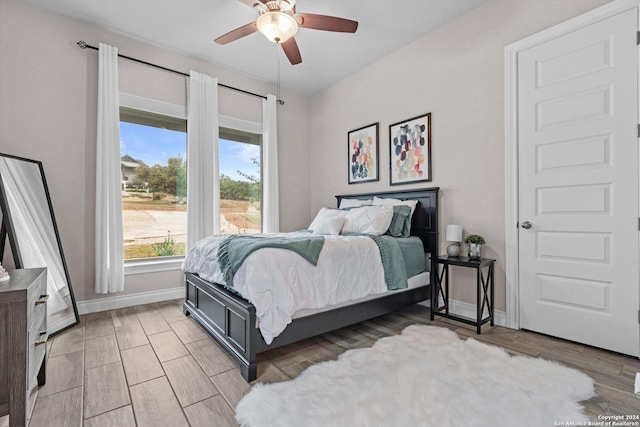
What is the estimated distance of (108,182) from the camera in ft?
10.5

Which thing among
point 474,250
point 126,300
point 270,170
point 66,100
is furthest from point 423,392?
point 66,100

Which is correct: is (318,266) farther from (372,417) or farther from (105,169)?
(105,169)

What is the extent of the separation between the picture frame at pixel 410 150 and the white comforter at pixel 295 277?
1296 millimetres

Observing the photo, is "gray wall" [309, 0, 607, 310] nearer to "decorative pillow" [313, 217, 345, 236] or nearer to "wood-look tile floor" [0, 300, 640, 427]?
"wood-look tile floor" [0, 300, 640, 427]

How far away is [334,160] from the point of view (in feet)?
15.3

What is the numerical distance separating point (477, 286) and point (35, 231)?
3.90 metres

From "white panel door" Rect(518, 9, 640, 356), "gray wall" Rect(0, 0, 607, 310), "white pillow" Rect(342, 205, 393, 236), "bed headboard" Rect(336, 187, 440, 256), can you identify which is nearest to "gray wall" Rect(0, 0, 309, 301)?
"gray wall" Rect(0, 0, 607, 310)

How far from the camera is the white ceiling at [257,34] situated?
115 inches

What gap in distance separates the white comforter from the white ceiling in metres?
2.32

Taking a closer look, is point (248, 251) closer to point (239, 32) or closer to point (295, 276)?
point (295, 276)

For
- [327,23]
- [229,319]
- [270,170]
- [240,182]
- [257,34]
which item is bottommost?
[229,319]

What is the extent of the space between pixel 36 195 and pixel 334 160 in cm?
350

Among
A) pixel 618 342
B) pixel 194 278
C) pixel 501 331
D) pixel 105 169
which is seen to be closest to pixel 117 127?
pixel 105 169

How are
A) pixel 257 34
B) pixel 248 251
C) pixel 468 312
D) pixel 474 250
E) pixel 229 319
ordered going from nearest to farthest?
pixel 248 251 → pixel 229 319 → pixel 474 250 → pixel 468 312 → pixel 257 34
